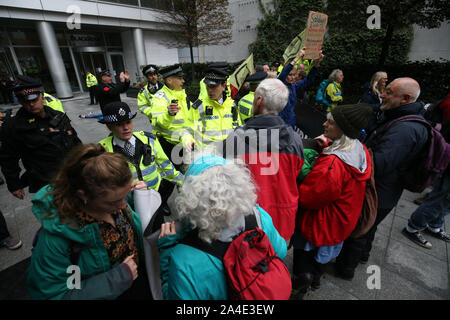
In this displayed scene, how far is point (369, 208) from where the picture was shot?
199 centimetres

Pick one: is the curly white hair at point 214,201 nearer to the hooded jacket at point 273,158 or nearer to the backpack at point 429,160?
the hooded jacket at point 273,158

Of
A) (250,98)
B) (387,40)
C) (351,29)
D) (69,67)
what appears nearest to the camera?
→ (250,98)

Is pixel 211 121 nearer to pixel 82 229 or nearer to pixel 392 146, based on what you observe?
pixel 392 146

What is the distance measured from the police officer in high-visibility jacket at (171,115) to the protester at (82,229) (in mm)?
1541

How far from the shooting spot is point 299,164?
5.96 ft

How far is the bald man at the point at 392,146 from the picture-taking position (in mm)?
1951

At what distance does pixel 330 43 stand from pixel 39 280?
1381cm

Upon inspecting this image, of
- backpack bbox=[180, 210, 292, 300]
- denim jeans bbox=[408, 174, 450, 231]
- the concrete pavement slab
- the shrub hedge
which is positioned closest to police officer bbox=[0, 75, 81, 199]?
backpack bbox=[180, 210, 292, 300]

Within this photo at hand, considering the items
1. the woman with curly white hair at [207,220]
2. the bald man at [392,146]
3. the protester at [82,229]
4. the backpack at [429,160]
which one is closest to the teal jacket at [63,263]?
the protester at [82,229]

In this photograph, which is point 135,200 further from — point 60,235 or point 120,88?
point 120,88

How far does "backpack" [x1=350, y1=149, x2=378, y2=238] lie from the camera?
195 cm

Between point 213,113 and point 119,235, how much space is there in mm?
2144

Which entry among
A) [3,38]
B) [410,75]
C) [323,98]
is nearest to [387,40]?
[410,75]
